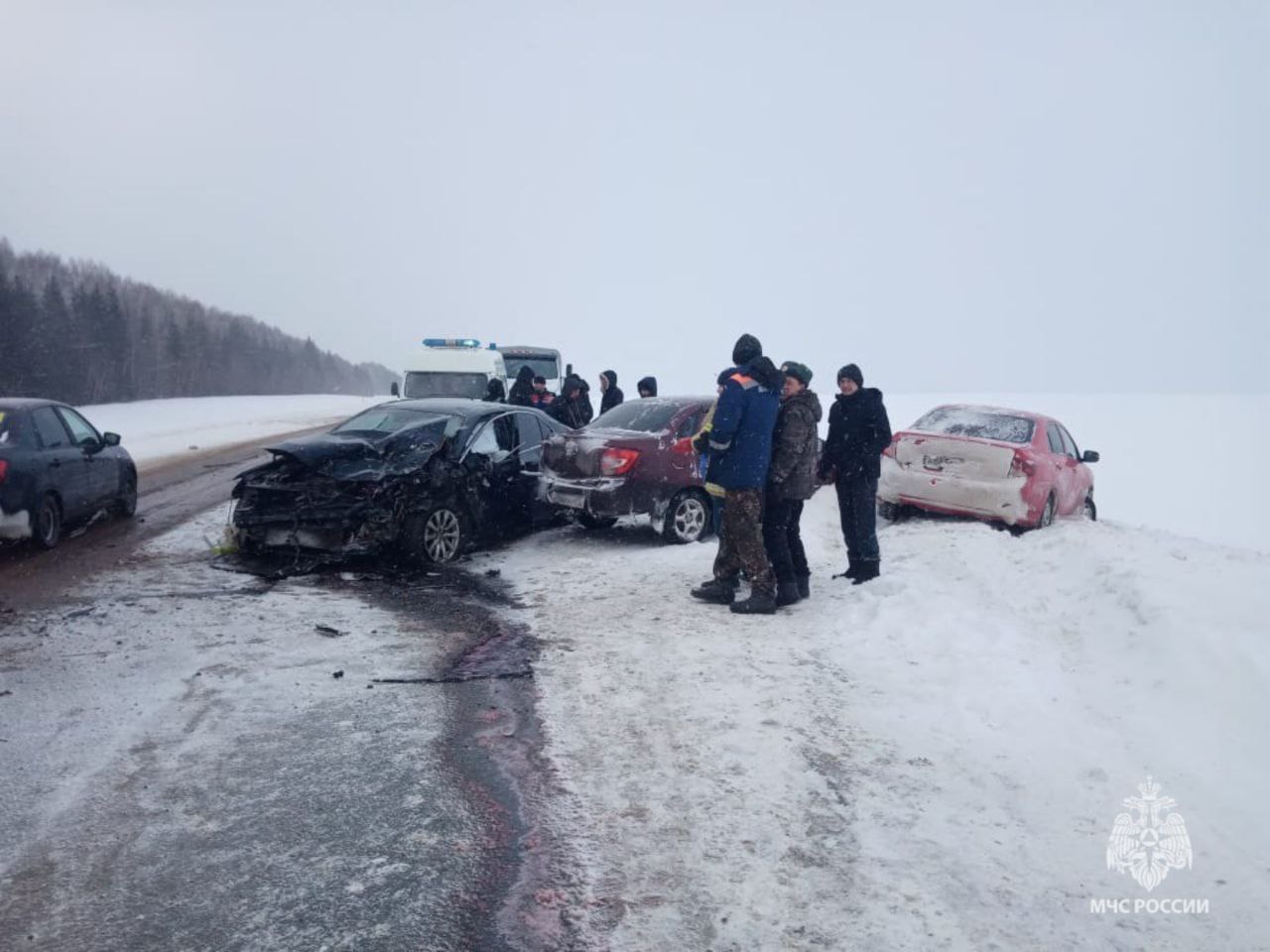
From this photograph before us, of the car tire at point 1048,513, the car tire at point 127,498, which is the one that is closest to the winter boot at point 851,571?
the car tire at point 1048,513

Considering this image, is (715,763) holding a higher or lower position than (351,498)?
lower

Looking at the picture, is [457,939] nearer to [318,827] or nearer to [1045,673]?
[318,827]

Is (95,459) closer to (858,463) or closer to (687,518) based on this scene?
(687,518)

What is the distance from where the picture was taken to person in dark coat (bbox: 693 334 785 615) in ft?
23.4

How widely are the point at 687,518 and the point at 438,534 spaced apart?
3071mm

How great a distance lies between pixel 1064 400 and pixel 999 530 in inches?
2227

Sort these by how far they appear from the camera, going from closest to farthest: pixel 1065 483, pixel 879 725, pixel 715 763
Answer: pixel 715 763
pixel 879 725
pixel 1065 483

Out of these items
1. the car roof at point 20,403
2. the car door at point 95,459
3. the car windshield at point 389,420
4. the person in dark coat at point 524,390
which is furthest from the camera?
the person in dark coat at point 524,390

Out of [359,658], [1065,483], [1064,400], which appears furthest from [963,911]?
[1064,400]

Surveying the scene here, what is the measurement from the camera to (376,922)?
9.86 feet

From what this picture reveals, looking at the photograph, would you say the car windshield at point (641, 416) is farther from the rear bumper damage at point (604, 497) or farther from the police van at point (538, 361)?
the police van at point (538, 361)

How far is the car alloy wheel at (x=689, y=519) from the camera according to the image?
1027 centimetres

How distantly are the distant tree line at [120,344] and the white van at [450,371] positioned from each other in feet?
180

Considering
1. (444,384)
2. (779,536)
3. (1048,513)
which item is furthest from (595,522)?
(444,384)
